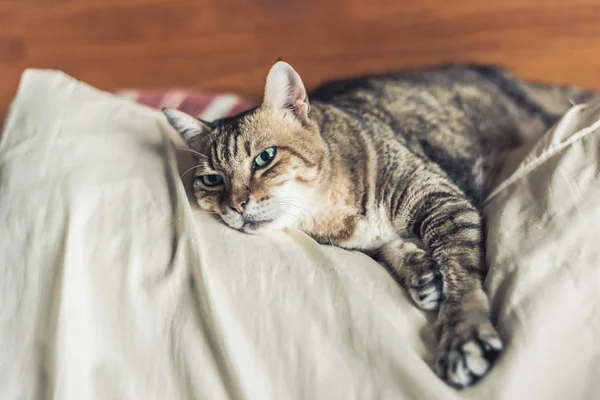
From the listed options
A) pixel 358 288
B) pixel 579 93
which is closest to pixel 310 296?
pixel 358 288

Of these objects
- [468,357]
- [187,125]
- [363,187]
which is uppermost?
[187,125]

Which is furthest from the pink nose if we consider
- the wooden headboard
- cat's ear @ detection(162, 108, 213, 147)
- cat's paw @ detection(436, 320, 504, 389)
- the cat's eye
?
the wooden headboard

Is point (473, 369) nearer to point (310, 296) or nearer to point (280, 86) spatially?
point (310, 296)

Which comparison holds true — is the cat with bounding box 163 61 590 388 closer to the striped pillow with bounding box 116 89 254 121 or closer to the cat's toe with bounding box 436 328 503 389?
the cat's toe with bounding box 436 328 503 389

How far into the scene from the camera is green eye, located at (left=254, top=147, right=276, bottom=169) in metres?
1.15

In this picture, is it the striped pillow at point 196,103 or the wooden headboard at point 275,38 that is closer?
the striped pillow at point 196,103

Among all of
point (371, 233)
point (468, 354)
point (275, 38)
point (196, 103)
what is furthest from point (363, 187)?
point (275, 38)

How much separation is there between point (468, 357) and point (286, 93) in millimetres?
651

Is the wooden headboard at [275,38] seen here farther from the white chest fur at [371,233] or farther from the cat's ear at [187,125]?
the white chest fur at [371,233]

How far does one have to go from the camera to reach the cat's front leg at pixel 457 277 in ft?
2.81

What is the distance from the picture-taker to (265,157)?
1.16m

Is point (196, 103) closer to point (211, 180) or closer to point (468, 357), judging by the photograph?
point (211, 180)

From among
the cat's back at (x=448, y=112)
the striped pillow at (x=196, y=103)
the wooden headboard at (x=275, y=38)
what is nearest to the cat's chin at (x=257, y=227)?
the cat's back at (x=448, y=112)

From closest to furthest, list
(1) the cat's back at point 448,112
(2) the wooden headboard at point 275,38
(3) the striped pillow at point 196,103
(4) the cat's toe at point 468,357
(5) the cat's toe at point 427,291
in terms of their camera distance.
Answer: (4) the cat's toe at point 468,357 < (5) the cat's toe at point 427,291 < (1) the cat's back at point 448,112 < (3) the striped pillow at point 196,103 < (2) the wooden headboard at point 275,38
